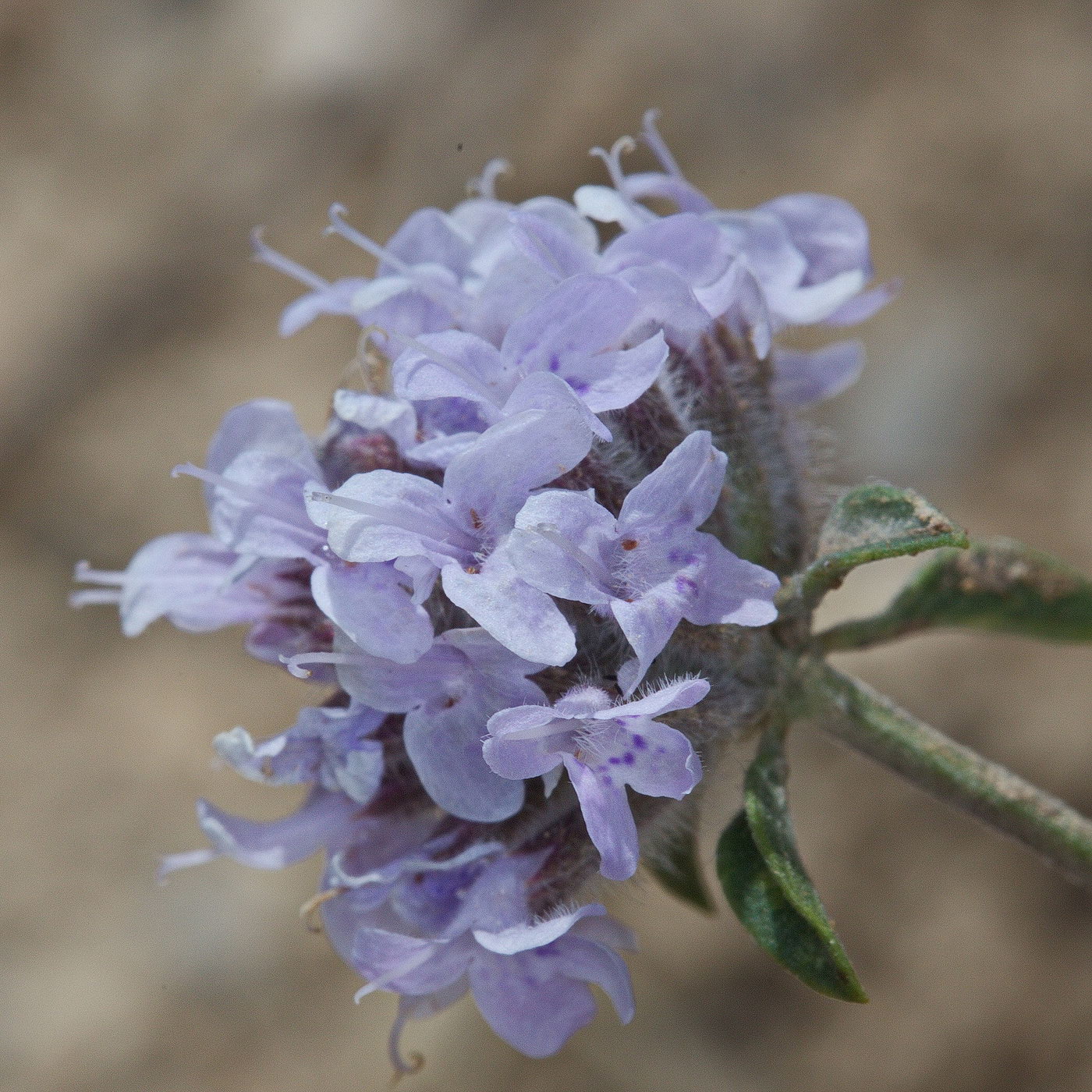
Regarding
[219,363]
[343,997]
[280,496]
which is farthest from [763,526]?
[219,363]

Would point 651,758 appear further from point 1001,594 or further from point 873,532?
point 1001,594

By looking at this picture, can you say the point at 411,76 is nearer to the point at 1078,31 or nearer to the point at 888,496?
the point at 1078,31

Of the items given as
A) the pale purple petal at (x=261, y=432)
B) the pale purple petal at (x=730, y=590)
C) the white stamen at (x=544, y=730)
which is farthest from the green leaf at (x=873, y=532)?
the pale purple petal at (x=261, y=432)

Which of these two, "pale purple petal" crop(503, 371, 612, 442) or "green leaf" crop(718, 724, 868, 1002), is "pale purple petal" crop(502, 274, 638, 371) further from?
"green leaf" crop(718, 724, 868, 1002)

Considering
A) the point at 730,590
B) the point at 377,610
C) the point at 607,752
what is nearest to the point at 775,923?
the point at 607,752

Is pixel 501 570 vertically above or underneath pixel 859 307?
underneath
